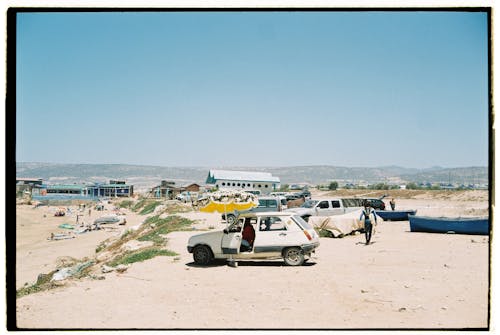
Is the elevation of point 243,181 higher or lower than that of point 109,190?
higher

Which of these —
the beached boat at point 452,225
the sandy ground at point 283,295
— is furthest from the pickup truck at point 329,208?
the sandy ground at point 283,295

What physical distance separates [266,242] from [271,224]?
0.53 meters

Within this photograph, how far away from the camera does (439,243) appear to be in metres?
17.5

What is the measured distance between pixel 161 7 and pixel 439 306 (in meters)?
7.68

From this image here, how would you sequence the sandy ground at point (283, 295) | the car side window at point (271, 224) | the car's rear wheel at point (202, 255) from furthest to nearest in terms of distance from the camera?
the car's rear wheel at point (202, 255), the car side window at point (271, 224), the sandy ground at point (283, 295)

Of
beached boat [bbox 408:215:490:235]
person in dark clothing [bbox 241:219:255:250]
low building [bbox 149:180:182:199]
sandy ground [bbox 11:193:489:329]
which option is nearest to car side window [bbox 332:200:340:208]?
beached boat [bbox 408:215:490:235]

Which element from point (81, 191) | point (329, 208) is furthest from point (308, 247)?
point (81, 191)

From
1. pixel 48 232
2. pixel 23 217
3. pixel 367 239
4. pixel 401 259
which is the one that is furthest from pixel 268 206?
pixel 23 217

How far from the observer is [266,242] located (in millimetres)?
12906

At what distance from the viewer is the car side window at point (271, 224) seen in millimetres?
13031

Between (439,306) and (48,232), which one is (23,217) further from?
(439,306)

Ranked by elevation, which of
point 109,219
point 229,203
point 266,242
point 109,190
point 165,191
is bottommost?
point 109,219

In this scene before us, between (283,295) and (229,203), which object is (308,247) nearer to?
(283,295)

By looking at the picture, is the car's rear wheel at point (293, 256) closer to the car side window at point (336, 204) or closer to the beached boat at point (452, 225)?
the beached boat at point (452, 225)
